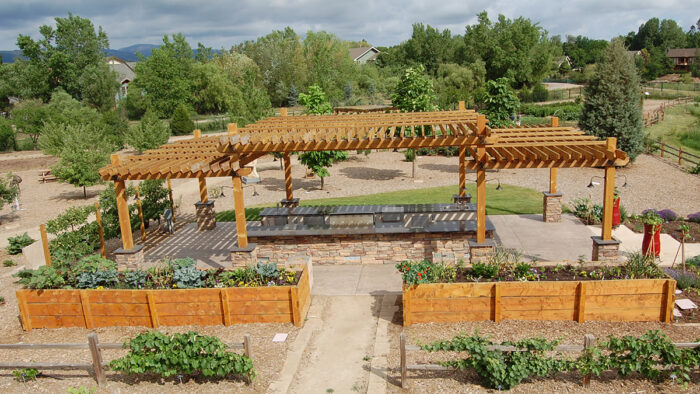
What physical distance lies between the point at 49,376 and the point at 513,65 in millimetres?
54216

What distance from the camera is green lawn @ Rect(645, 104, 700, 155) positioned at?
94.6 ft

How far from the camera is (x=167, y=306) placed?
8844 millimetres

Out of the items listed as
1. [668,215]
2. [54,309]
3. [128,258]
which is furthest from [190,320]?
[668,215]

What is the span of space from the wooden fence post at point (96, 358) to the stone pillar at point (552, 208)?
11.4m

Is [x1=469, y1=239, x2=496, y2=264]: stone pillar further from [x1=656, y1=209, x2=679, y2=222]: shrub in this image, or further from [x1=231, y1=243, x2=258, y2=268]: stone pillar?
[x1=656, y1=209, x2=679, y2=222]: shrub

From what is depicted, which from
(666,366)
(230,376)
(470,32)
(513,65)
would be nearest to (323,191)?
(230,376)

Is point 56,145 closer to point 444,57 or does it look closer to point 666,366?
point 666,366

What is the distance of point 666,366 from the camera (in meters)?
6.75

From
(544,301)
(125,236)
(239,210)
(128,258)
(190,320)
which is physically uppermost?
(239,210)

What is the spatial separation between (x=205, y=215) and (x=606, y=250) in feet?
34.5

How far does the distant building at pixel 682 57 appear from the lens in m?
74.6

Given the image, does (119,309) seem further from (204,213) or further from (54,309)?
(204,213)

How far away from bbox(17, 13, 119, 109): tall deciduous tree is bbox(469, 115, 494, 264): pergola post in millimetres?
50092

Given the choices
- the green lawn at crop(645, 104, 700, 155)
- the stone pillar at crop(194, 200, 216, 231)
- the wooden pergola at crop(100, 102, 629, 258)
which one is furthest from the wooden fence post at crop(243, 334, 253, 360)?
the green lawn at crop(645, 104, 700, 155)
